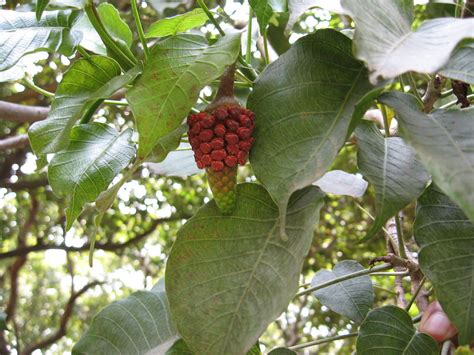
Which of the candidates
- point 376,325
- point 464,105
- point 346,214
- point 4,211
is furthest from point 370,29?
point 4,211

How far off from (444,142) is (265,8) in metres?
0.29

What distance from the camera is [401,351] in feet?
2.49

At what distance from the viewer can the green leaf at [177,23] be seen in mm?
772

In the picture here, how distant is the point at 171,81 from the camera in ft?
2.09

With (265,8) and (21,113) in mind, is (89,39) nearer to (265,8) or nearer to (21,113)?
(265,8)

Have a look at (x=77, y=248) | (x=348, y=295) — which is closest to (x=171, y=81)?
(x=348, y=295)

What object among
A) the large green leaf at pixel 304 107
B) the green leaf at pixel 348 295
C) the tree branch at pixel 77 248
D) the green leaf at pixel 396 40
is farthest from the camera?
the tree branch at pixel 77 248

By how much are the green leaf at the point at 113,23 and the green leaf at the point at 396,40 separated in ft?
1.01

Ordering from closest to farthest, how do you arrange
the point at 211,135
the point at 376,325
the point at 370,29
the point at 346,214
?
the point at 370,29 < the point at 211,135 < the point at 376,325 < the point at 346,214

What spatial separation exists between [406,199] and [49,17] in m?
0.47

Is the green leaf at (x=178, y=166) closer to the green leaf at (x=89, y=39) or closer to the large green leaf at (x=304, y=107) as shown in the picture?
the green leaf at (x=89, y=39)

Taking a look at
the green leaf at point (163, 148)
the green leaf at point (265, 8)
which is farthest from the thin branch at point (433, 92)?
the green leaf at point (163, 148)

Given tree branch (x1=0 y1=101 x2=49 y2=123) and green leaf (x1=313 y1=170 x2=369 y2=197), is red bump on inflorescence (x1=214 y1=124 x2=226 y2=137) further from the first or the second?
tree branch (x1=0 y1=101 x2=49 y2=123)

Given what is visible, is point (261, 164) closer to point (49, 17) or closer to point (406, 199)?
point (406, 199)
